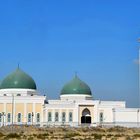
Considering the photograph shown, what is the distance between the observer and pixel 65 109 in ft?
253

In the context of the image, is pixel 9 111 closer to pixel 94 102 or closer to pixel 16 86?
pixel 16 86

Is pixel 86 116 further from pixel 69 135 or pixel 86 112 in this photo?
pixel 69 135

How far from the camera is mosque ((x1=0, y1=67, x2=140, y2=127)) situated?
7569cm

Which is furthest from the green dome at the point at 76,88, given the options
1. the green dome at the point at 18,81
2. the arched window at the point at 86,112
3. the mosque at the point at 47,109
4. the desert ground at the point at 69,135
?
the desert ground at the point at 69,135

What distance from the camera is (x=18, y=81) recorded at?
254ft

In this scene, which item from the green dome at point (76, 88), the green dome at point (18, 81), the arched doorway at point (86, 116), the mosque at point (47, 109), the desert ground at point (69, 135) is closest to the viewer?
the desert ground at point (69, 135)

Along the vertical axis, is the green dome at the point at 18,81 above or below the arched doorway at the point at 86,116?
above

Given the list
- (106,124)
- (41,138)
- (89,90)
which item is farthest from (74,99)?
(41,138)

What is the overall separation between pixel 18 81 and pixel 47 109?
615 cm

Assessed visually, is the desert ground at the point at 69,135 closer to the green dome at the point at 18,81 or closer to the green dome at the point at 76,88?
the green dome at the point at 18,81

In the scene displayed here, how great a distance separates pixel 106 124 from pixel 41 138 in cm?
3790

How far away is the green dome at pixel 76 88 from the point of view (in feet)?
265

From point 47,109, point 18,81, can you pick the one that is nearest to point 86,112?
point 47,109

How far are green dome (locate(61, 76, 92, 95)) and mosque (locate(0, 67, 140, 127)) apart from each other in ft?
6.19
